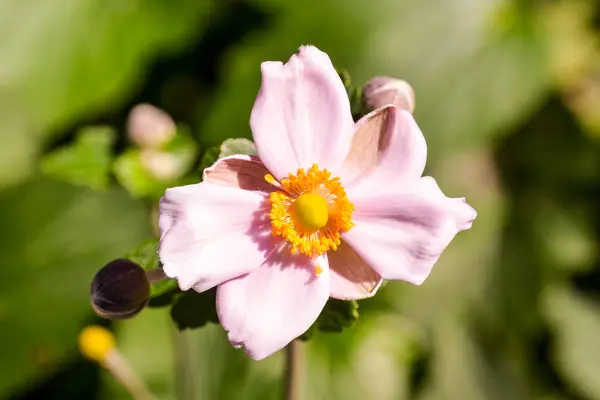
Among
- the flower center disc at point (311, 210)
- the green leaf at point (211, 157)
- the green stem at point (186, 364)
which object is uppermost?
the green leaf at point (211, 157)

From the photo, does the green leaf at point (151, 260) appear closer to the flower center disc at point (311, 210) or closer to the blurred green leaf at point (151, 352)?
the flower center disc at point (311, 210)

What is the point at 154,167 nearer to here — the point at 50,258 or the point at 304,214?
the point at 304,214

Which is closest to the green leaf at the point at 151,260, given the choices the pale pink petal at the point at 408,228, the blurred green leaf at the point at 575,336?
the pale pink petal at the point at 408,228

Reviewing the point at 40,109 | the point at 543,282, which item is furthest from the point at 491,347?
the point at 40,109

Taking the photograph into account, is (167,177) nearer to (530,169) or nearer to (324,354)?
(324,354)

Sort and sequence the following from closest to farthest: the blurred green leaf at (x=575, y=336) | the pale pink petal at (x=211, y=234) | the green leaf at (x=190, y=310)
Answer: the pale pink petal at (x=211, y=234), the green leaf at (x=190, y=310), the blurred green leaf at (x=575, y=336)

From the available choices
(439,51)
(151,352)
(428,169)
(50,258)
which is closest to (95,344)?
(151,352)

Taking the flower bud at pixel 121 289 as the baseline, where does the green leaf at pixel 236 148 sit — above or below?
above
